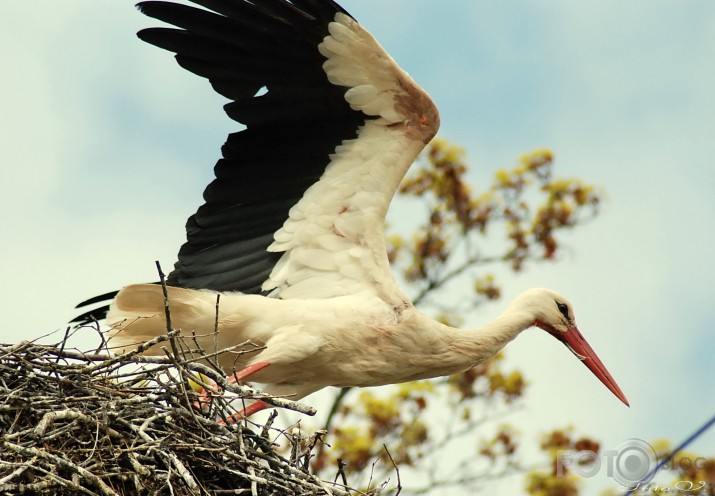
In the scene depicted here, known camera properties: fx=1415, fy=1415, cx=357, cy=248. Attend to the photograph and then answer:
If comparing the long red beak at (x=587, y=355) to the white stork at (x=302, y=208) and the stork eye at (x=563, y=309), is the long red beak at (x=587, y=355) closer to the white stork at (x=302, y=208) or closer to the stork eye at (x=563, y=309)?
the stork eye at (x=563, y=309)

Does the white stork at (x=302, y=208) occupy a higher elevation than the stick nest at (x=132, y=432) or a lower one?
higher

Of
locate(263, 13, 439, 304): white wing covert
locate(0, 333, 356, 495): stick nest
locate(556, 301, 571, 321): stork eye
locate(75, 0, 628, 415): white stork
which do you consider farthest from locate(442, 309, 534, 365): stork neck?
locate(0, 333, 356, 495): stick nest

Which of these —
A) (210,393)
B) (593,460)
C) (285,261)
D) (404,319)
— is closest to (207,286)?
(285,261)

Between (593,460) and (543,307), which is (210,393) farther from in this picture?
(593,460)

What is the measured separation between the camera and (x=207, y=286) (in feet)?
21.3

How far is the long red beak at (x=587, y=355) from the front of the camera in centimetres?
734

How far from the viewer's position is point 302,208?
666 centimetres

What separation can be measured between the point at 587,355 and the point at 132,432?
320 centimetres

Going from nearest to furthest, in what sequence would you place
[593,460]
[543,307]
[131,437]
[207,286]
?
[131,437] → [207,286] → [543,307] → [593,460]

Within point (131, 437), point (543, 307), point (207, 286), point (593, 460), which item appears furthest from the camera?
point (593, 460)

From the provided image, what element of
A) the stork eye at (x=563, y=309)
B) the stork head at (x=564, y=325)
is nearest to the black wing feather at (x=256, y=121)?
the stork head at (x=564, y=325)

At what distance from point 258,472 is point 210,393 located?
1.11ft

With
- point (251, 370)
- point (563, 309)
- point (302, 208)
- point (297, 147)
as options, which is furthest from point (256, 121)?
point (563, 309)

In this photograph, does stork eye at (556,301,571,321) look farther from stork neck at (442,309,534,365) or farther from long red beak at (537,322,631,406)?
stork neck at (442,309,534,365)
